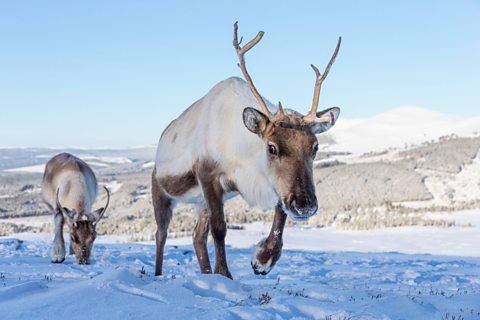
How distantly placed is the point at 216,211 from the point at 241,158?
1.93 feet

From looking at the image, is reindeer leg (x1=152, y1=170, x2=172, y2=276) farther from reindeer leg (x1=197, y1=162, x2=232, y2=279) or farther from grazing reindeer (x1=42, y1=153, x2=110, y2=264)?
grazing reindeer (x1=42, y1=153, x2=110, y2=264)

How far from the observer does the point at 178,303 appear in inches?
136

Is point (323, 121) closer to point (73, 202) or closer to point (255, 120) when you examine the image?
point (255, 120)

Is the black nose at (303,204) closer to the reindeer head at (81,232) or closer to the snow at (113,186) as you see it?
the reindeer head at (81,232)

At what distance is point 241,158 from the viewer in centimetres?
509

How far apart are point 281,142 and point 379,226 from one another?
13.4 meters

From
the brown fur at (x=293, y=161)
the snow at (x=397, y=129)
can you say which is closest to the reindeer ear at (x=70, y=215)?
→ the brown fur at (x=293, y=161)

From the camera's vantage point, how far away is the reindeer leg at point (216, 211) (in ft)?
17.2

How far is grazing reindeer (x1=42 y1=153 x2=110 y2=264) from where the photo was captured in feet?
28.6

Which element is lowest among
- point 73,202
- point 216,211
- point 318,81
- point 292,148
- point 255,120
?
point 73,202

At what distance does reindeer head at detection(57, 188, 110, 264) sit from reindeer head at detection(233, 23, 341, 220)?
4573 millimetres

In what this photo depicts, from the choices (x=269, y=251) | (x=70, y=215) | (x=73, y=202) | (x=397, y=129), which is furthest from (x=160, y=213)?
(x=397, y=129)

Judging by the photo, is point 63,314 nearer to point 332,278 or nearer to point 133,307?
point 133,307

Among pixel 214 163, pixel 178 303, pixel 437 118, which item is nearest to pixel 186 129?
pixel 214 163
